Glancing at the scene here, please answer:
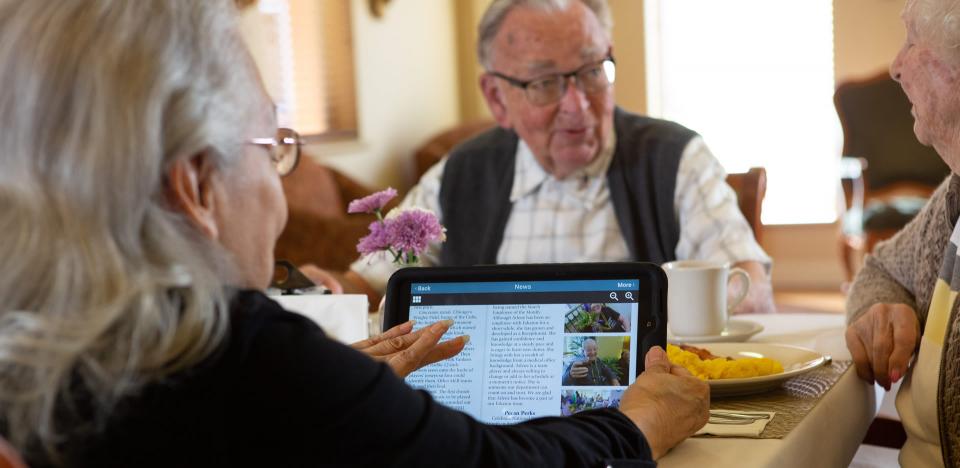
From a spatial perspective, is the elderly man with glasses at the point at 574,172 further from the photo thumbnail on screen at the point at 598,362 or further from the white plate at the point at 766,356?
the photo thumbnail on screen at the point at 598,362

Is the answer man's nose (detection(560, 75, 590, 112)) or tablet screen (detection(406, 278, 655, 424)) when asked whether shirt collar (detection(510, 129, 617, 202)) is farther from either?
tablet screen (detection(406, 278, 655, 424))

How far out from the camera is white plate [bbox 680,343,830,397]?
3.93ft

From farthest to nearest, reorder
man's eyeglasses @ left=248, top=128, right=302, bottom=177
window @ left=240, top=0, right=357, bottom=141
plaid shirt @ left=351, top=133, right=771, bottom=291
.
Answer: window @ left=240, top=0, right=357, bottom=141
plaid shirt @ left=351, top=133, right=771, bottom=291
man's eyeglasses @ left=248, top=128, right=302, bottom=177

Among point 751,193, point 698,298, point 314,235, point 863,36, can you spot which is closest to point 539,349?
point 698,298

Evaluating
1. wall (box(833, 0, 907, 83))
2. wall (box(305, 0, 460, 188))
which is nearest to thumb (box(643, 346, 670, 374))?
wall (box(305, 0, 460, 188))

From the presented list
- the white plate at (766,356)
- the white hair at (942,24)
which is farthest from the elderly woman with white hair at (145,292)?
the white hair at (942,24)

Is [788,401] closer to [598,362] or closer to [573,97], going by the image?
[598,362]

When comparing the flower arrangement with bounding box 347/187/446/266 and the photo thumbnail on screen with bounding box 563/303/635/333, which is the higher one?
the flower arrangement with bounding box 347/187/446/266

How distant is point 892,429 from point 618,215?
73 centimetres

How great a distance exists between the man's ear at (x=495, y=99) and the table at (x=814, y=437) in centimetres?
94

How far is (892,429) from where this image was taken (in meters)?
1.70

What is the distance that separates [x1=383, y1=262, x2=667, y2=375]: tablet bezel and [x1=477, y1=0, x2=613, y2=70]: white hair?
1243 mm

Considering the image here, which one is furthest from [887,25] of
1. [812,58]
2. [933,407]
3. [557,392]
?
[557,392]

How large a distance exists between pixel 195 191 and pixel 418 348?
39 cm
